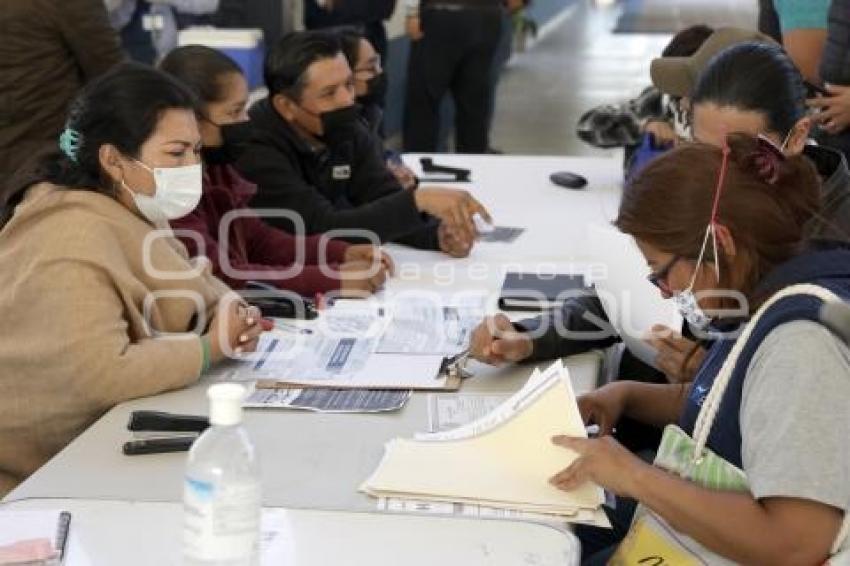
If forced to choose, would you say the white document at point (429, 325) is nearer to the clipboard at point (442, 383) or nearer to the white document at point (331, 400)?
the clipboard at point (442, 383)

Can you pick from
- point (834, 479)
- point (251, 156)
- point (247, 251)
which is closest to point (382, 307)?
point (247, 251)

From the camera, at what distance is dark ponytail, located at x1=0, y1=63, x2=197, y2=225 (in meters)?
2.05

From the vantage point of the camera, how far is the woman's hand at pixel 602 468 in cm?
146

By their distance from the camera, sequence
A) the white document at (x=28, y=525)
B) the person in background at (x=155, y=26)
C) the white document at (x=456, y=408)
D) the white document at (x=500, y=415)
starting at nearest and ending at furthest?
the white document at (x=28, y=525), the white document at (x=500, y=415), the white document at (x=456, y=408), the person in background at (x=155, y=26)

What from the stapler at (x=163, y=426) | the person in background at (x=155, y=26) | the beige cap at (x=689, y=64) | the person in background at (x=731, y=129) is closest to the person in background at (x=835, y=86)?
the beige cap at (x=689, y=64)

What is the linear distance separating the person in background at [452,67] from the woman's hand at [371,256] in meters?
3.20

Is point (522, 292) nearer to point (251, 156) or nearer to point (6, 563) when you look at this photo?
point (251, 156)

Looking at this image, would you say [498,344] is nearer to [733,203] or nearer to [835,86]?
[733,203]

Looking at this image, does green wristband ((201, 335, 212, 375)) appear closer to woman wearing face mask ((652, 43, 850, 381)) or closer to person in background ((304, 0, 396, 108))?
woman wearing face mask ((652, 43, 850, 381))

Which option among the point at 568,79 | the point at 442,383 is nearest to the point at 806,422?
the point at 442,383

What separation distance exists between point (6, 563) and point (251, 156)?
1.74 meters

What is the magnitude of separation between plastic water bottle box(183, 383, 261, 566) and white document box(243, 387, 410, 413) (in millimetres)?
613

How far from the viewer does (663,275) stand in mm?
1552

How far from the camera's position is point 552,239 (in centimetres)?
303
